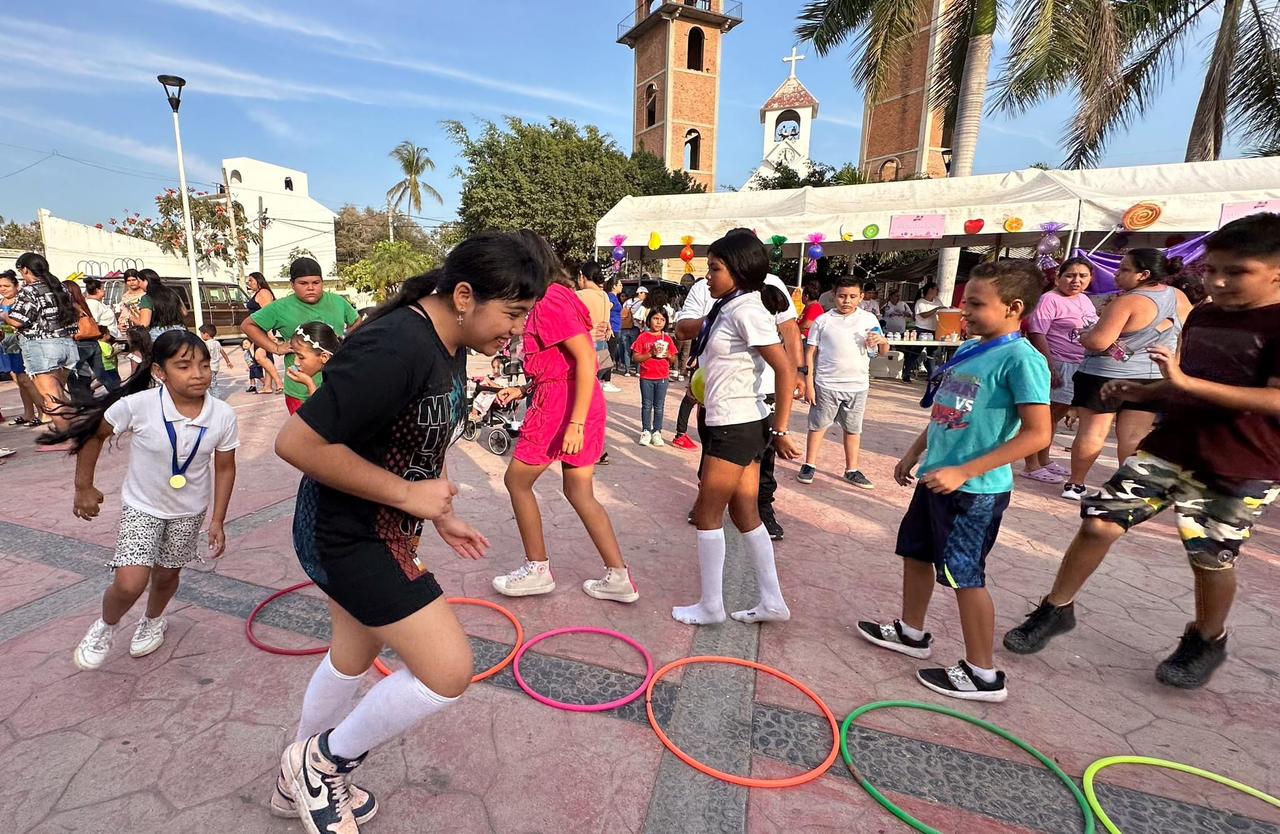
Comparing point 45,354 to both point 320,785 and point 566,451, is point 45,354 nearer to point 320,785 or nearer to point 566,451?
point 566,451

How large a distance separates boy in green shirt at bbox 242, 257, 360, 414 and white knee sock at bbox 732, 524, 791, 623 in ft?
9.77

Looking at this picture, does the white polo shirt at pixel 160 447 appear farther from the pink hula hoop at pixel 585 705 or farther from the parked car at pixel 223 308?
the parked car at pixel 223 308

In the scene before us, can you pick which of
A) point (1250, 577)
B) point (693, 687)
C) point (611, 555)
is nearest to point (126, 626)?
point (611, 555)

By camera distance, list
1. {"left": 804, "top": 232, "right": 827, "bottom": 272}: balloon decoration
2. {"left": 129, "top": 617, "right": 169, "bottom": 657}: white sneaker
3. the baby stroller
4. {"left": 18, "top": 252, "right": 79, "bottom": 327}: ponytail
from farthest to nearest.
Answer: {"left": 804, "top": 232, "right": 827, "bottom": 272}: balloon decoration
the baby stroller
{"left": 18, "top": 252, "right": 79, "bottom": 327}: ponytail
{"left": 129, "top": 617, "right": 169, "bottom": 657}: white sneaker

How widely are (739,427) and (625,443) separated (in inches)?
166

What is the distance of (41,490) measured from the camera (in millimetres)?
4973

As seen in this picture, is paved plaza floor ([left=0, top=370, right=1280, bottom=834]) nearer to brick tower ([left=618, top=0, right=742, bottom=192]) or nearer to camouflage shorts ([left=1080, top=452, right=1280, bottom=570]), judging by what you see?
camouflage shorts ([left=1080, top=452, right=1280, bottom=570])

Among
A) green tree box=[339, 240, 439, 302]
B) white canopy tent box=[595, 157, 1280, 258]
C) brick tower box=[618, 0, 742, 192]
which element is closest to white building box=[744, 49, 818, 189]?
brick tower box=[618, 0, 742, 192]

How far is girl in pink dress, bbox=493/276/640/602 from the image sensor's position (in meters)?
3.10

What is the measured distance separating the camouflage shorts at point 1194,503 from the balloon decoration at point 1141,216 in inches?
331

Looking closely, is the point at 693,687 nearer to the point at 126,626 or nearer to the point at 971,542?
the point at 971,542

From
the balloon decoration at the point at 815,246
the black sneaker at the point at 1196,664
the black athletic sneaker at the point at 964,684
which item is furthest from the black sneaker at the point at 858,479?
the balloon decoration at the point at 815,246

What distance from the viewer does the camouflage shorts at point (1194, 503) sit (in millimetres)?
2582

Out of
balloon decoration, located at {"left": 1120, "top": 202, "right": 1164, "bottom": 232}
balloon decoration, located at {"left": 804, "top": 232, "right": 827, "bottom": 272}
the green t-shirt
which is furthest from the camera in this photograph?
balloon decoration, located at {"left": 804, "top": 232, "right": 827, "bottom": 272}
